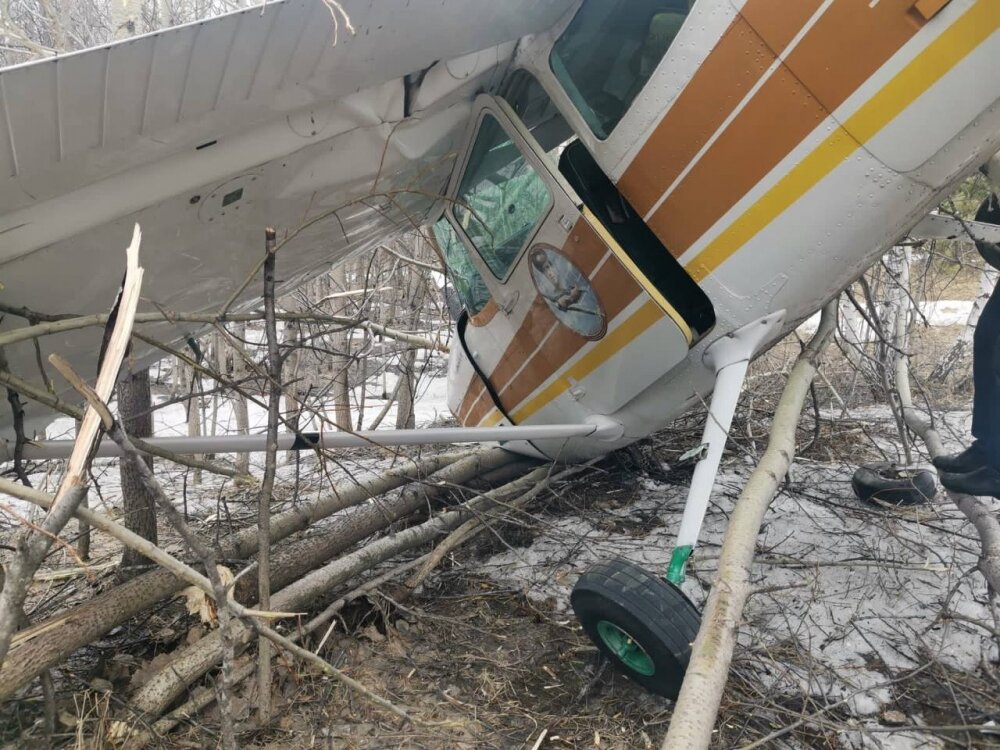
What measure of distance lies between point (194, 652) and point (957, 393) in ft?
30.8

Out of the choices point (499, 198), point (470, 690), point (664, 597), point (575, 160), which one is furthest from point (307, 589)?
point (575, 160)

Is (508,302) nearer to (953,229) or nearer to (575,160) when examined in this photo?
(575,160)

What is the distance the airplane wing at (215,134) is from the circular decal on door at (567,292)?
89 cm

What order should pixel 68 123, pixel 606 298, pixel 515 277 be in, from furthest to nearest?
pixel 515 277 < pixel 606 298 < pixel 68 123

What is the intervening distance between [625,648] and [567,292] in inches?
72.1

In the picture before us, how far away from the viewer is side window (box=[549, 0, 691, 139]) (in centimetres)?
305

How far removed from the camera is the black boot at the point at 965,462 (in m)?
3.49

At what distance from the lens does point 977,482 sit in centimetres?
339

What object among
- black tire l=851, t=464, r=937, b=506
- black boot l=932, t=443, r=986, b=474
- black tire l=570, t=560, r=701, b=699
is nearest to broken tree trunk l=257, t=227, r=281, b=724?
black tire l=570, t=560, r=701, b=699

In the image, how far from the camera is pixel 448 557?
4.08 meters

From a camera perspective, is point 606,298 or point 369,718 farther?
point 606,298

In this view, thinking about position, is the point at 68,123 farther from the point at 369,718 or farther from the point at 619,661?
the point at 619,661

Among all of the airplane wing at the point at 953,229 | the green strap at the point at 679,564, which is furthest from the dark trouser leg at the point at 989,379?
the green strap at the point at 679,564

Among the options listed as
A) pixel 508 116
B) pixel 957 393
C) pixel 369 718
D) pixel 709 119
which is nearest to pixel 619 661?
pixel 369 718
